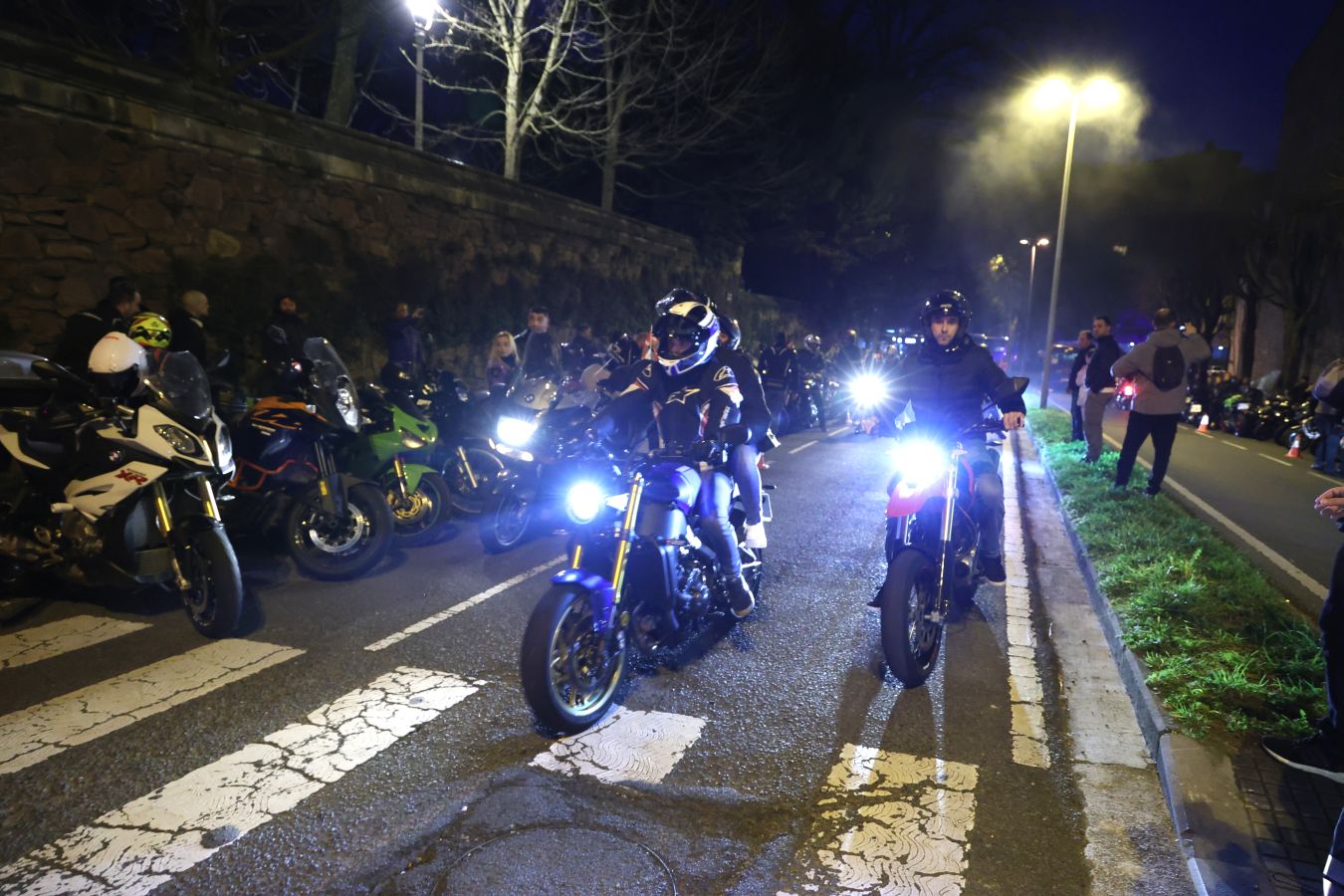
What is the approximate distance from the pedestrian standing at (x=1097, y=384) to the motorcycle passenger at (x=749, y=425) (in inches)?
316

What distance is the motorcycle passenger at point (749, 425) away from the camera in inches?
185

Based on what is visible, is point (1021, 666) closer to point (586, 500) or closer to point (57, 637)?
point (586, 500)

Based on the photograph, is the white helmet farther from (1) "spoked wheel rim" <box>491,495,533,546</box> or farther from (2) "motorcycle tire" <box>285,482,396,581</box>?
(1) "spoked wheel rim" <box>491,495,533,546</box>

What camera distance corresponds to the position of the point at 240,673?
14.6ft

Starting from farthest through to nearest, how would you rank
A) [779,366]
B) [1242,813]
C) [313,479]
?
[779,366] < [313,479] < [1242,813]

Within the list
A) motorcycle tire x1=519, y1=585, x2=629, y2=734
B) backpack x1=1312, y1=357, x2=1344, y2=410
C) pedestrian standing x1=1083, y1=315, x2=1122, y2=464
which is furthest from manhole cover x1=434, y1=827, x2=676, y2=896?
pedestrian standing x1=1083, y1=315, x2=1122, y2=464

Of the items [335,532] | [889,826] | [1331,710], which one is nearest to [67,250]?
[335,532]

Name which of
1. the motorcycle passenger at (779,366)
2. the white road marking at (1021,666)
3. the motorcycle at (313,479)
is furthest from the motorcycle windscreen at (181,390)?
the motorcycle passenger at (779,366)

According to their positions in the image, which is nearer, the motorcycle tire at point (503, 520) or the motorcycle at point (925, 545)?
the motorcycle at point (925, 545)

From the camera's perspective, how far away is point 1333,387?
356 centimetres

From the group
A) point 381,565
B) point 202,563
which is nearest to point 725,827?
point 202,563

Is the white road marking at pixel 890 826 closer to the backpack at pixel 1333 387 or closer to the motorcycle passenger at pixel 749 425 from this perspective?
the motorcycle passenger at pixel 749 425

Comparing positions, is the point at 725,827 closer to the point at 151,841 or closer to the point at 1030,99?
the point at 151,841

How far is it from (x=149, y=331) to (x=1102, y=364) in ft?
35.5
